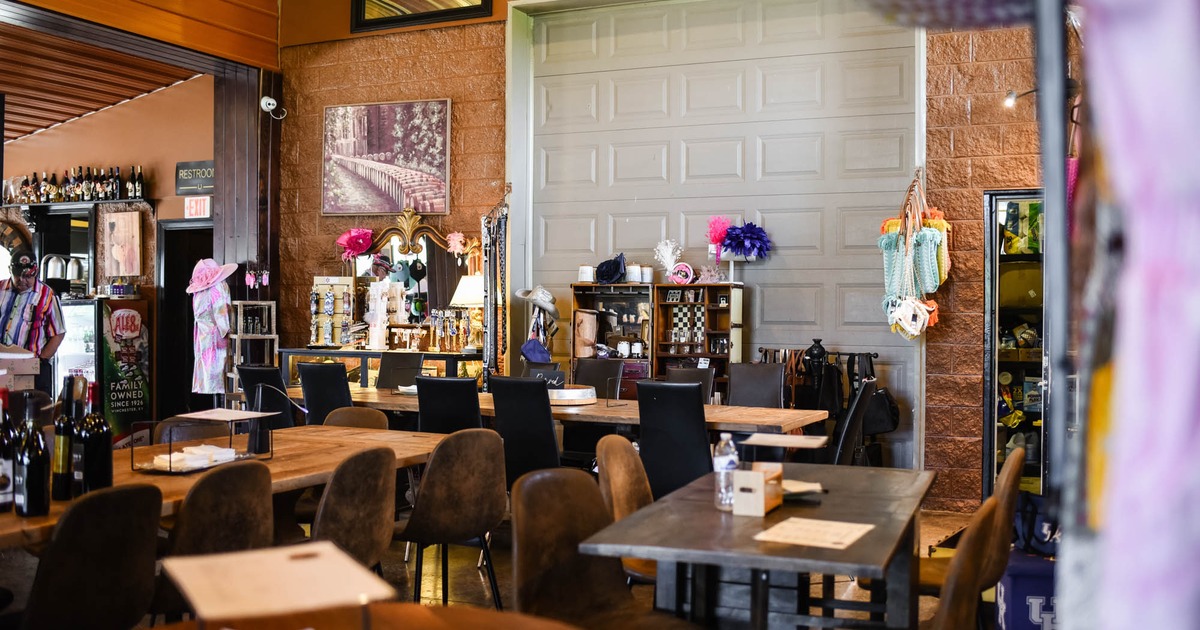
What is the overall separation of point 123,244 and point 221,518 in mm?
9072

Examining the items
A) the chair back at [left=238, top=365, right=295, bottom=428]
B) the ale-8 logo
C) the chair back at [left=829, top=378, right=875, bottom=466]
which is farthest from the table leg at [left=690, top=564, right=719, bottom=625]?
the ale-8 logo

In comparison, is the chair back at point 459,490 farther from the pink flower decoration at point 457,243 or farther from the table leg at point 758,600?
the pink flower decoration at point 457,243

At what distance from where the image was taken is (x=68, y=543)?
267 centimetres

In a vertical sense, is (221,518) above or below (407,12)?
below

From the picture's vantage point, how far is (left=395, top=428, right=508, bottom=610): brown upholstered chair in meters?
4.07

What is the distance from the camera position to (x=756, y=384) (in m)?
7.30

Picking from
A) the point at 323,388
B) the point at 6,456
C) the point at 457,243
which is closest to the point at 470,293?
the point at 457,243

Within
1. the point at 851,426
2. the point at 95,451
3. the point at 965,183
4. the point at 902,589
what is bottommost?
the point at 902,589

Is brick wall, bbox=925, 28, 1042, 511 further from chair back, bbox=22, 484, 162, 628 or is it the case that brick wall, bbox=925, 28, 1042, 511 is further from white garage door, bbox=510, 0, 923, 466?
chair back, bbox=22, 484, 162, 628

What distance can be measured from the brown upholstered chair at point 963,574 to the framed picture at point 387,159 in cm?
752

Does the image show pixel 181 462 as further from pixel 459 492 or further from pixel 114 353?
pixel 114 353

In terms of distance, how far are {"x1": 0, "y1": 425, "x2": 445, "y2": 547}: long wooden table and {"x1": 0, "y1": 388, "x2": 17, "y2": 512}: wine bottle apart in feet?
0.17

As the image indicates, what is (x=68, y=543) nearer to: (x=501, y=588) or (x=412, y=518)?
(x=412, y=518)

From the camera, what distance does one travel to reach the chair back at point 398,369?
300 inches
